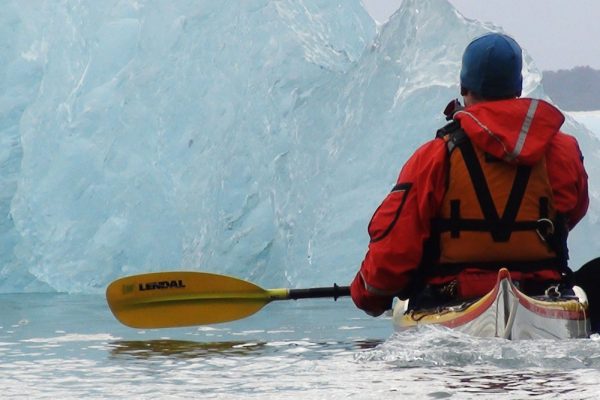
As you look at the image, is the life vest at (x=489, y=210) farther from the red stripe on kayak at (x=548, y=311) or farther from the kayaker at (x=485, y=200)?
the red stripe on kayak at (x=548, y=311)

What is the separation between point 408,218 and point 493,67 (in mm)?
638

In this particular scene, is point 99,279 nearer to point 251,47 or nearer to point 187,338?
point 251,47

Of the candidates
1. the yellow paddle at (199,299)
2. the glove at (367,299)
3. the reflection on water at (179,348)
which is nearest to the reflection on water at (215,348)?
the reflection on water at (179,348)

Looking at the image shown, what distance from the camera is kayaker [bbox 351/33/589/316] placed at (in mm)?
4102

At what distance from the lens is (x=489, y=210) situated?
161 inches

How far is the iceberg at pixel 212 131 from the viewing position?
1315cm

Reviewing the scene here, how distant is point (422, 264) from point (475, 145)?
1.58ft

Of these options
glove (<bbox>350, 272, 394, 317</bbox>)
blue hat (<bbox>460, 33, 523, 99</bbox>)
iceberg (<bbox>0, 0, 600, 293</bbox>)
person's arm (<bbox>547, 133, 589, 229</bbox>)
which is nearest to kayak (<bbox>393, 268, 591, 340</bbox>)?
glove (<bbox>350, 272, 394, 317</bbox>)

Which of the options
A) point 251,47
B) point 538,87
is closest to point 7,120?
point 251,47

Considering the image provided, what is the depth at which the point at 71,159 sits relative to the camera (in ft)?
51.4

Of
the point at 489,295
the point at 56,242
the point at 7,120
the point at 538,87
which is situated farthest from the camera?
the point at 7,120

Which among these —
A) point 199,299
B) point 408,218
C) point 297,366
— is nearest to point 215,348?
point 199,299

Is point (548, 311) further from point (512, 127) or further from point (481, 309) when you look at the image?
point (512, 127)

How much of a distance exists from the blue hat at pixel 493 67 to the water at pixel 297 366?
90 cm
